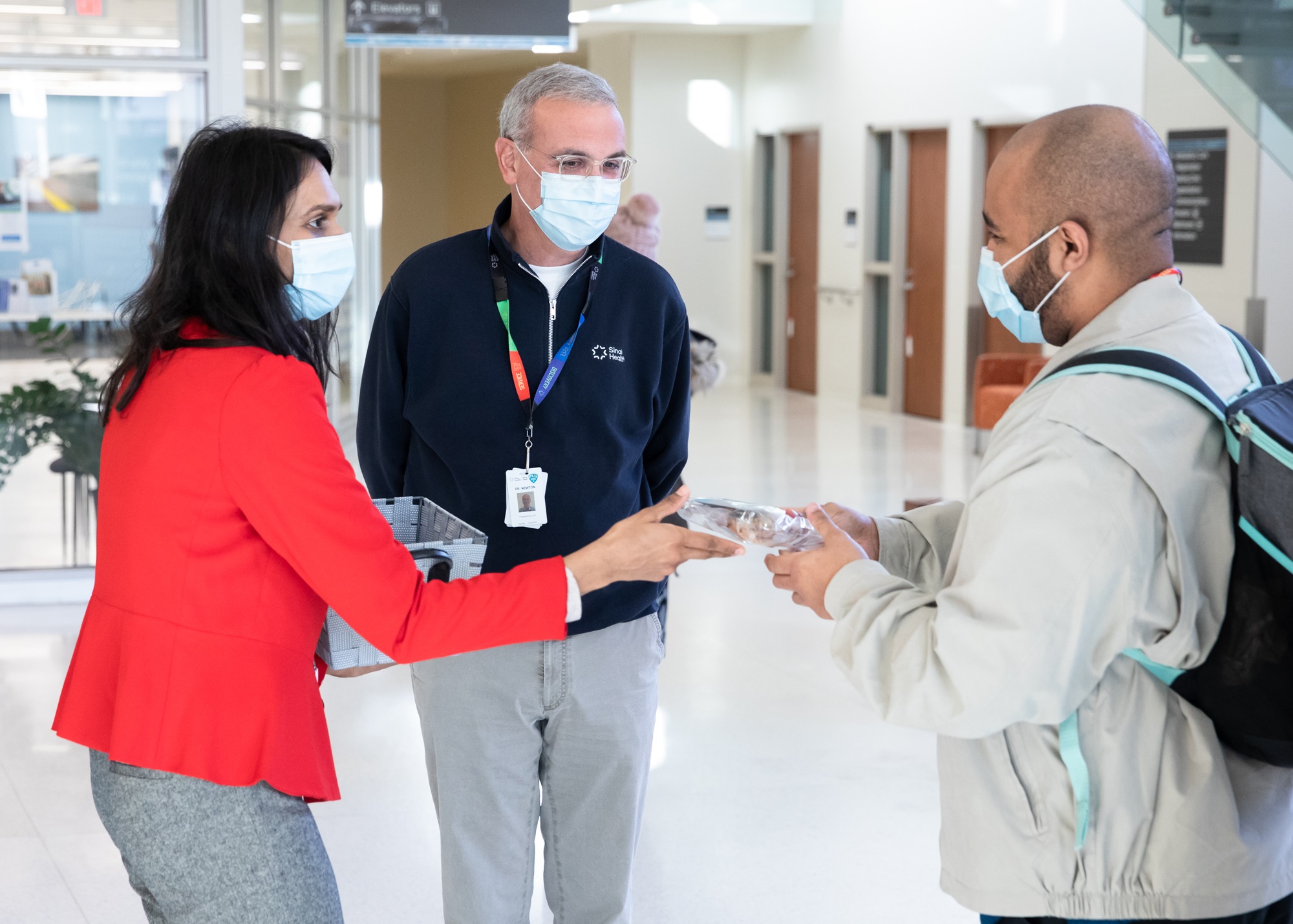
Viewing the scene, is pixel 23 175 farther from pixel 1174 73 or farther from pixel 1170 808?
pixel 1174 73

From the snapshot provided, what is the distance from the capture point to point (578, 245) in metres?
2.34

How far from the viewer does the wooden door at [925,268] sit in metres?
12.7

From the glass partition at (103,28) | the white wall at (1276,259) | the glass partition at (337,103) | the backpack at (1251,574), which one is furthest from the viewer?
the glass partition at (337,103)

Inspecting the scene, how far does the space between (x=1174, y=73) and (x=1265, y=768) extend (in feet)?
30.1

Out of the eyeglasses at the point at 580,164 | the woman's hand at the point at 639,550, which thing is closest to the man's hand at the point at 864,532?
the woman's hand at the point at 639,550

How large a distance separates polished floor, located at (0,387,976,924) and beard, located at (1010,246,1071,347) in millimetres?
2021

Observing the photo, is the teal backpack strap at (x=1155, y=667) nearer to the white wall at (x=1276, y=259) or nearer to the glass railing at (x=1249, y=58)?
the glass railing at (x=1249, y=58)

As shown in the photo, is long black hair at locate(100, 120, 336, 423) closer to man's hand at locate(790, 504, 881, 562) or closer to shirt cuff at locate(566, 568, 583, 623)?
shirt cuff at locate(566, 568, 583, 623)

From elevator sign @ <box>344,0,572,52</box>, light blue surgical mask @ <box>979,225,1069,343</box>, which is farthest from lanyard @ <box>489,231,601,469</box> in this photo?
elevator sign @ <box>344,0,572,52</box>

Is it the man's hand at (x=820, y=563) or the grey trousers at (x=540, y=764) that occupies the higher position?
the man's hand at (x=820, y=563)

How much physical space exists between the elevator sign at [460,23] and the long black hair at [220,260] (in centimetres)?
650

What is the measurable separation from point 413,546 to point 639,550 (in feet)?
1.07

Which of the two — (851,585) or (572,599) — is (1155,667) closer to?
(851,585)

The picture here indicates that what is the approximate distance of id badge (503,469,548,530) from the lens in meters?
2.23
